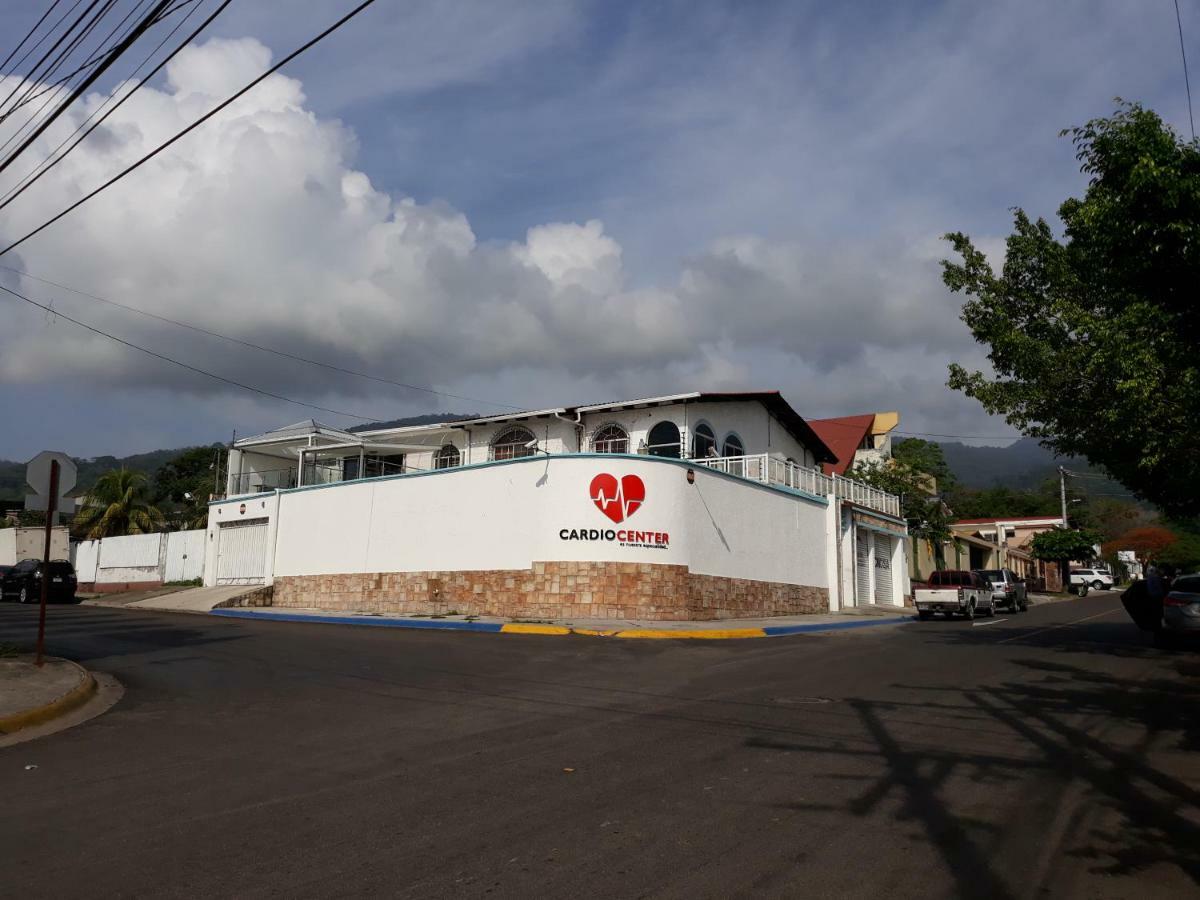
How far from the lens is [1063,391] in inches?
701

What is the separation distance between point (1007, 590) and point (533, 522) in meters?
22.5

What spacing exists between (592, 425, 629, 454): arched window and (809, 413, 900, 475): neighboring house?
17.6 m

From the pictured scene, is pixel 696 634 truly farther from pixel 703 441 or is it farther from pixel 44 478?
pixel 44 478

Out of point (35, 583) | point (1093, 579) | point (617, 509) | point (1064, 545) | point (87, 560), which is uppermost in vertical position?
point (1064, 545)

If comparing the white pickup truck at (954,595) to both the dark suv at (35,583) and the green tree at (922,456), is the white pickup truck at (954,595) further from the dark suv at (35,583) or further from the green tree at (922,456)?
the dark suv at (35,583)

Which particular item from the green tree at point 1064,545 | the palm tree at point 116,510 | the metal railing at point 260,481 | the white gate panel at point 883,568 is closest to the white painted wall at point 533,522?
the metal railing at point 260,481

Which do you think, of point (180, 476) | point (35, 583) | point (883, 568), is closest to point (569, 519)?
point (883, 568)

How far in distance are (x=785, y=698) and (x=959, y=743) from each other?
9.08ft

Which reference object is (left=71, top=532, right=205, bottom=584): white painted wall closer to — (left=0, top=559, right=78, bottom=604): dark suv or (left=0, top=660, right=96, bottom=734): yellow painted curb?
(left=0, top=559, right=78, bottom=604): dark suv

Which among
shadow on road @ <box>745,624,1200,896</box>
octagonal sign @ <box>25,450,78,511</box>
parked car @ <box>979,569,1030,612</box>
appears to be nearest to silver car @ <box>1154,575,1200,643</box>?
shadow on road @ <box>745,624,1200,896</box>

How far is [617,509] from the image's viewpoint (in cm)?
2325

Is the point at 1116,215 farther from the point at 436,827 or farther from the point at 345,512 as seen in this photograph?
the point at 345,512

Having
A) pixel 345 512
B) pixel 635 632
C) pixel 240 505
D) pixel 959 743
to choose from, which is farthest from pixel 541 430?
pixel 959 743

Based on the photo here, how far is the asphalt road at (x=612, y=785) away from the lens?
4875 millimetres
